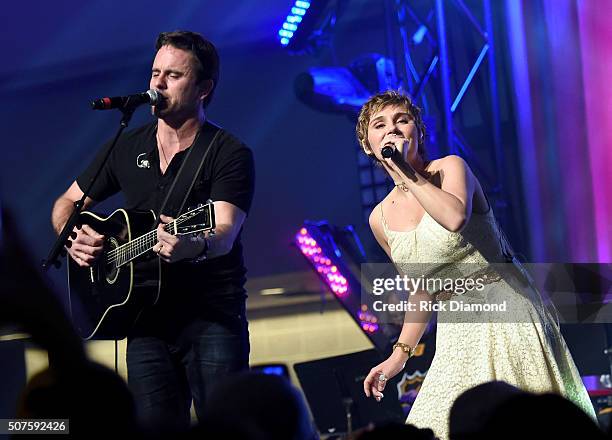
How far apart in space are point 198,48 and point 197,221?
812 mm

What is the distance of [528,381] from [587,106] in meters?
2.76

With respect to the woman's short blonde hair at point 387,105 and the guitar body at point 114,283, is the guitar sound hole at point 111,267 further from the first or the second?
the woman's short blonde hair at point 387,105

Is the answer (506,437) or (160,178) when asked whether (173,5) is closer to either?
(160,178)

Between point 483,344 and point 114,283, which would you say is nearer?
point 483,344

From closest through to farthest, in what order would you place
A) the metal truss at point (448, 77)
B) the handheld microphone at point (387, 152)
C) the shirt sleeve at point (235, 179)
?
the handheld microphone at point (387, 152)
the shirt sleeve at point (235, 179)
the metal truss at point (448, 77)

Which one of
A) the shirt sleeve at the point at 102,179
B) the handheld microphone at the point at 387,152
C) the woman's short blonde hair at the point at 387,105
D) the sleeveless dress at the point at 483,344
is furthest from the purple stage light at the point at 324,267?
the handheld microphone at the point at 387,152

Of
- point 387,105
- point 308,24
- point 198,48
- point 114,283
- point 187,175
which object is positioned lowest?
point 114,283

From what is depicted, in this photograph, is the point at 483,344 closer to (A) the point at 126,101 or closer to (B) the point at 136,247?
(B) the point at 136,247

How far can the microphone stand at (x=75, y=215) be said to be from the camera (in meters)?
3.16

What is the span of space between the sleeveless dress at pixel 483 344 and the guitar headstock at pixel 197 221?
0.72 m

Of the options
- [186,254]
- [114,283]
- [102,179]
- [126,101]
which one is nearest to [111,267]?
[114,283]

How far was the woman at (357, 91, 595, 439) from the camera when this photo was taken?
2.71 metres

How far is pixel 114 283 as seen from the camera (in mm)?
3188

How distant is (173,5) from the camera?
7316mm
